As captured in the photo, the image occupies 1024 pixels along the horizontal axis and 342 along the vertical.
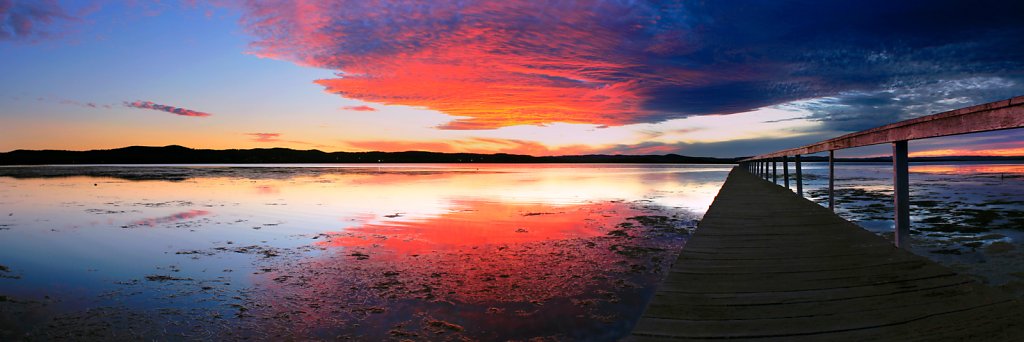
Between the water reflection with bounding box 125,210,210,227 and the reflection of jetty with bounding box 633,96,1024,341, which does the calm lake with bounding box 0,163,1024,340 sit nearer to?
the water reflection with bounding box 125,210,210,227

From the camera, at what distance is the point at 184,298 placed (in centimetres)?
583

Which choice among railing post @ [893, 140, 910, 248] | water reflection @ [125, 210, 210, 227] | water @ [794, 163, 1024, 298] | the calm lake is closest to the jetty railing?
railing post @ [893, 140, 910, 248]

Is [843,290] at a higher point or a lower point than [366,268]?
higher

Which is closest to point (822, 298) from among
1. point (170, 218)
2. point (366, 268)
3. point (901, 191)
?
point (901, 191)

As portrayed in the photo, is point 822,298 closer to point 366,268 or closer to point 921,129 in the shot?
point 921,129

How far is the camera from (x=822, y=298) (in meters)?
3.06

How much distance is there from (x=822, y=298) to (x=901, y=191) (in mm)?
1815

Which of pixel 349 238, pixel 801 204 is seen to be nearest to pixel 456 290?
pixel 349 238

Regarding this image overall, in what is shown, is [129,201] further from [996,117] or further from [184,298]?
[996,117]

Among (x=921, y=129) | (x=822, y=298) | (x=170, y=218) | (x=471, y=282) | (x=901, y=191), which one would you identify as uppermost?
(x=921, y=129)

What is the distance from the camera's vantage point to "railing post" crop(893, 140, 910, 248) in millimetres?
4137

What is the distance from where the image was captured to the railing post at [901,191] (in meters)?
4.14

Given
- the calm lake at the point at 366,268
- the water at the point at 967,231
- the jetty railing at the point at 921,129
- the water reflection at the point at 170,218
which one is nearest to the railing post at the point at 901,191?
the jetty railing at the point at 921,129

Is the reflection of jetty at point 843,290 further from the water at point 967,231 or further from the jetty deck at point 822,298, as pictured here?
the water at point 967,231
